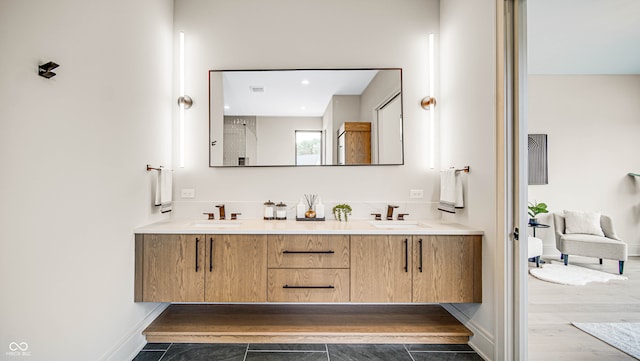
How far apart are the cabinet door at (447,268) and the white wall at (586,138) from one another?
342 centimetres

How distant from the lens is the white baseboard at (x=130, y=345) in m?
1.77

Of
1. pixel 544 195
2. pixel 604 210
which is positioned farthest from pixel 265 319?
pixel 604 210

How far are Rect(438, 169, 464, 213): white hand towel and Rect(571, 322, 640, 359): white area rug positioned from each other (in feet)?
4.65

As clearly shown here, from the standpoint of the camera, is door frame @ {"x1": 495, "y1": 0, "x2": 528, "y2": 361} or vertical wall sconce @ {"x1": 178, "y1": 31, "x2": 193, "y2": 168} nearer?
door frame @ {"x1": 495, "y1": 0, "x2": 528, "y2": 361}

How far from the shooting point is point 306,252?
207 cm

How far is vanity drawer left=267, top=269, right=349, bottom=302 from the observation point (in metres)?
2.05

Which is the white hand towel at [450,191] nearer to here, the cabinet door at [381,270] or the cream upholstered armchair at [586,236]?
the cabinet door at [381,270]

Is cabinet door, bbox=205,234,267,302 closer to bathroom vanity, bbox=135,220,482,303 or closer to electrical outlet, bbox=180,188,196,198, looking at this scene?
bathroom vanity, bbox=135,220,482,303

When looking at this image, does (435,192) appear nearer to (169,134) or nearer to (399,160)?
(399,160)

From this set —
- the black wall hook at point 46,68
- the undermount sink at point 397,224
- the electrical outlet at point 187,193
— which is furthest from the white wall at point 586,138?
the black wall hook at point 46,68

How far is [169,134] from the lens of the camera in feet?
8.59

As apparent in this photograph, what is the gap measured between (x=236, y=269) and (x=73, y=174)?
3.64 feet

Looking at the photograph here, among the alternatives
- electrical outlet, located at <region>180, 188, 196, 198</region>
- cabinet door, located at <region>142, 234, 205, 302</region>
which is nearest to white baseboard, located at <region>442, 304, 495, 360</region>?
cabinet door, located at <region>142, 234, 205, 302</region>

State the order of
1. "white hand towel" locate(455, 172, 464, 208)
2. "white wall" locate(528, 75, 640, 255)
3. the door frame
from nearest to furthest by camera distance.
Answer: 1. the door frame
2. "white hand towel" locate(455, 172, 464, 208)
3. "white wall" locate(528, 75, 640, 255)
